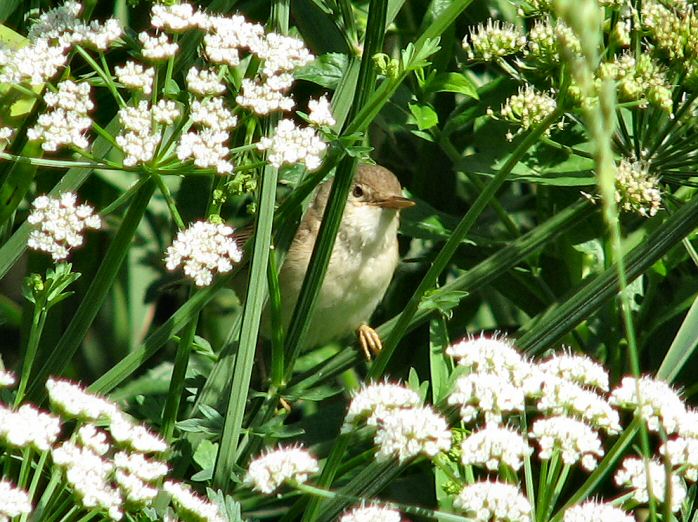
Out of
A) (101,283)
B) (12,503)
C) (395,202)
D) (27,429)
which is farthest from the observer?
(395,202)

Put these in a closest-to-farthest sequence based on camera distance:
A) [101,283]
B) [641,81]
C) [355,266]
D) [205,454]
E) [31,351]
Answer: [31,351] < [101,283] < [641,81] < [205,454] < [355,266]

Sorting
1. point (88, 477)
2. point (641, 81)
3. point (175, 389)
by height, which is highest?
point (641, 81)

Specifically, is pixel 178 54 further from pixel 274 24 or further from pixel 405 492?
pixel 405 492

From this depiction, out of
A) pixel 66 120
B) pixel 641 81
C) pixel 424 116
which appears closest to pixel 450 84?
pixel 424 116

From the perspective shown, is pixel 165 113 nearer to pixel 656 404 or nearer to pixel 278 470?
Answer: pixel 278 470

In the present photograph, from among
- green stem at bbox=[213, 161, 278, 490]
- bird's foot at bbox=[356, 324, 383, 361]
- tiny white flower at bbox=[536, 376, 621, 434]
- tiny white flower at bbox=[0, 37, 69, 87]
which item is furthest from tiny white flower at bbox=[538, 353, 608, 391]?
bird's foot at bbox=[356, 324, 383, 361]

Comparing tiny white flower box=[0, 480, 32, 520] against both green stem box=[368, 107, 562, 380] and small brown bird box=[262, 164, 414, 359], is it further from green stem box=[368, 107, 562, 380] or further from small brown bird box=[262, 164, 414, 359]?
small brown bird box=[262, 164, 414, 359]
